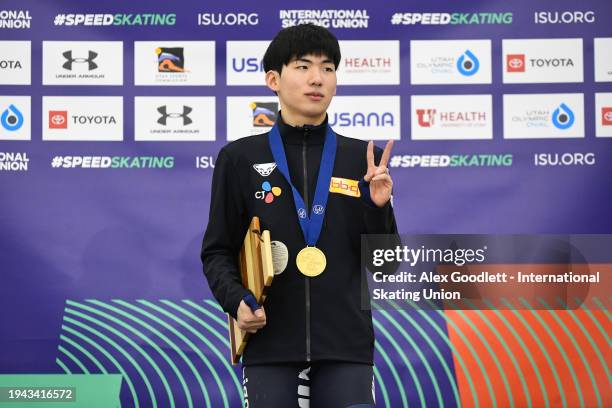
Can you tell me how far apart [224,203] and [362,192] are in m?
0.39

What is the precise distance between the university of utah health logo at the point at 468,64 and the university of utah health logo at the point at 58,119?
2049mm

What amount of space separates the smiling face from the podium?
35 centimetres

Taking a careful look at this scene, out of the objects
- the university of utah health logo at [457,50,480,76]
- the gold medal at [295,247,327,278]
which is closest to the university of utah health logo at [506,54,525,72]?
the university of utah health logo at [457,50,480,76]

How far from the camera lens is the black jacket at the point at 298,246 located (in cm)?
230

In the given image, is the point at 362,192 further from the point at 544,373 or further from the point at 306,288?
the point at 544,373

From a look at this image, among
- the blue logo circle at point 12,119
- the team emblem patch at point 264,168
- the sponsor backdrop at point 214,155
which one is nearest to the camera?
the team emblem patch at point 264,168

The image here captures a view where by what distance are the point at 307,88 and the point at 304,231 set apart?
406 mm

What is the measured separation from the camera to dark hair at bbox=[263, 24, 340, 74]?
2.47 metres

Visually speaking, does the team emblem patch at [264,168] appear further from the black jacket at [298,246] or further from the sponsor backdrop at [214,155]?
the sponsor backdrop at [214,155]

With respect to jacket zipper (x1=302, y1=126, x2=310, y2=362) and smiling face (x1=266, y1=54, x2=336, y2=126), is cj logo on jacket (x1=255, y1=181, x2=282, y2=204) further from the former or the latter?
smiling face (x1=266, y1=54, x2=336, y2=126)

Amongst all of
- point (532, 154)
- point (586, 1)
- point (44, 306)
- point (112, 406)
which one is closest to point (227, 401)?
point (112, 406)

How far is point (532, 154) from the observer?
442 cm

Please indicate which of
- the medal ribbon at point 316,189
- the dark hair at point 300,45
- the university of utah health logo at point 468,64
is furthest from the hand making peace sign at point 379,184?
the university of utah health logo at point 468,64

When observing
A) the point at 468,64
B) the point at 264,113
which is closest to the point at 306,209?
the point at 264,113
